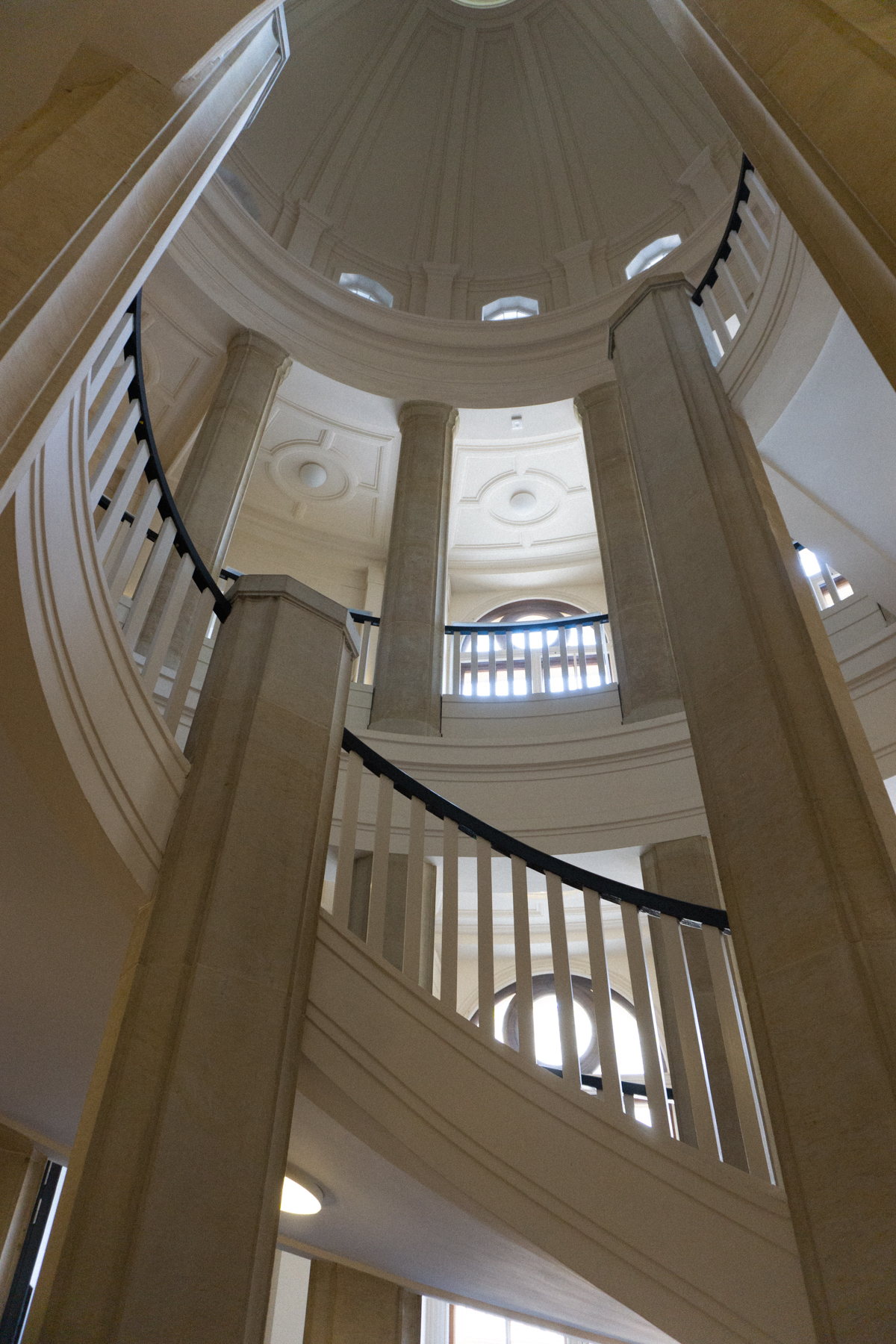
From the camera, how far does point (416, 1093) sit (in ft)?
10.9

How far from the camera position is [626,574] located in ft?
30.5

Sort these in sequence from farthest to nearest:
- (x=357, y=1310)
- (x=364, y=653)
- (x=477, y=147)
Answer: (x=477, y=147), (x=364, y=653), (x=357, y=1310)

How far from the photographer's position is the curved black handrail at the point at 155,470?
3.71m

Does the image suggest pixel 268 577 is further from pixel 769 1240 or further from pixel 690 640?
pixel 769 1240

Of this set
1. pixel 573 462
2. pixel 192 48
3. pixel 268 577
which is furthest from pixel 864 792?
pixel 573 462

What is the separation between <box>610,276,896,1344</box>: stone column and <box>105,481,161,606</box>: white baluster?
2299 mm

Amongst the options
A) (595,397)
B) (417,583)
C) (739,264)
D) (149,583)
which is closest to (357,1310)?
(149,583)

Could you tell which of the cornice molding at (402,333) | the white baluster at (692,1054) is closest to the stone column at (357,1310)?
the white baluster at (692,1054)

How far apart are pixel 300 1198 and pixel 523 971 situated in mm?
1751

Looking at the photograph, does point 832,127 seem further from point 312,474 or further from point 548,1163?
point 312,474

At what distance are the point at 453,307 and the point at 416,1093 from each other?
13.5 m

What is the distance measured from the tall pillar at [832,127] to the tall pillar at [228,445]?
6.15 metres

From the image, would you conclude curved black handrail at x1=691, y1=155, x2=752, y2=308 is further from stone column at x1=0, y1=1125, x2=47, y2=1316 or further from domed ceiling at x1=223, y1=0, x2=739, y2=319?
domed ceiling at x1=223, y1=0, x2=739, y2=319

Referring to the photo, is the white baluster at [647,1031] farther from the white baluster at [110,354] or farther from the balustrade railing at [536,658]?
the balustrade railing at [536,658]
